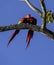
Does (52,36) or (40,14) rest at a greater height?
(40,14)

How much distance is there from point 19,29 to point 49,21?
82 centimetres

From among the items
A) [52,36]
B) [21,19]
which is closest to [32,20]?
[21,19]

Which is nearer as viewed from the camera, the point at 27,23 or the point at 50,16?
the point at 27,23

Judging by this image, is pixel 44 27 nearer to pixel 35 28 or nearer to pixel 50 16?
pixel 35 28

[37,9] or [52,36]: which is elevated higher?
[37,9]

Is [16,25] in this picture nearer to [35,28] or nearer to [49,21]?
[35,28]

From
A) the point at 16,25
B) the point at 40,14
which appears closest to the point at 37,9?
the point at 40,14

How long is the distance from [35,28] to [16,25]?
0.34 m

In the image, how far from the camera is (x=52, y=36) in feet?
17.5

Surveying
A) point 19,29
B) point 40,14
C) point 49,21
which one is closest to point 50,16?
point 49,21

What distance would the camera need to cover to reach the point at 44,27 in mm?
5332

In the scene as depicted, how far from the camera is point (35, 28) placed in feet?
17.5

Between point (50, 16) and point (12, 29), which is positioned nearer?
point (12, 29)

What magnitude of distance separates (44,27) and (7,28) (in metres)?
0.66
